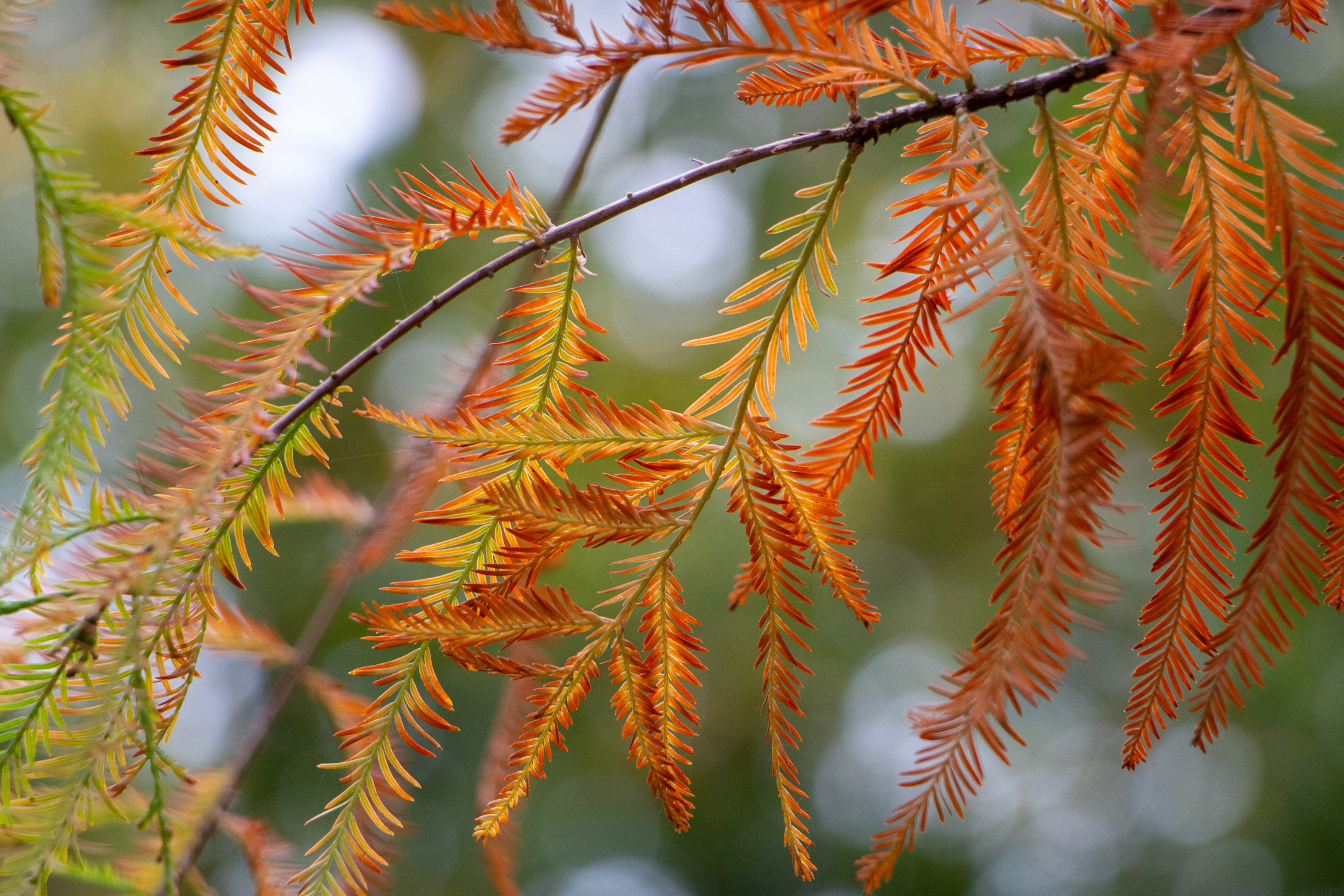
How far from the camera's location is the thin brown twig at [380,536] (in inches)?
15.6

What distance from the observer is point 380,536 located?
19.2 inches

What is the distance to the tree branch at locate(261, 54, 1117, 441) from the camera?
0.81 feet

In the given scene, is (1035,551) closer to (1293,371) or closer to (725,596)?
(1293,371)

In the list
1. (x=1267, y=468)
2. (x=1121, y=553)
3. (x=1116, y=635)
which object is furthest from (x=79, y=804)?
(x=1116, y=635)

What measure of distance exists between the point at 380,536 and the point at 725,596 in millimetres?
1523

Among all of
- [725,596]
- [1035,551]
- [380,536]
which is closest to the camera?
[1035,551]

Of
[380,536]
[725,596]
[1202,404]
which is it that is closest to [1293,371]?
[1202,404]

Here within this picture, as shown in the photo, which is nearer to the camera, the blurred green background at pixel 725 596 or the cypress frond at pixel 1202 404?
the cypress frond at pixel 1202 404

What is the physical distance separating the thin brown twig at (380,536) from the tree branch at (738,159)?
0.12 meters

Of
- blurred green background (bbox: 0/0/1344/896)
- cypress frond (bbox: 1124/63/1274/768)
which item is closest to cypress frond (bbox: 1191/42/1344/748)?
cypress frond (bbox: 1124/63/1274/768)

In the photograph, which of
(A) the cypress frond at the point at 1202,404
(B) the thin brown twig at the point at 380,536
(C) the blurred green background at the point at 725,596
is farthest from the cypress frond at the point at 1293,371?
(C) the blurred green background at the point at 725,596

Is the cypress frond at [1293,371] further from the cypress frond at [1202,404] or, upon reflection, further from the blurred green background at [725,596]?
the blurred green background at [725,596]

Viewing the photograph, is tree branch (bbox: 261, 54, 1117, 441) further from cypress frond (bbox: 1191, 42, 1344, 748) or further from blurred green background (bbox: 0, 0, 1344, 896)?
blurred green background (bbox: 0, 0, 1344, 896)

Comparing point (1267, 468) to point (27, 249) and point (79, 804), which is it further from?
point (27, 249)
